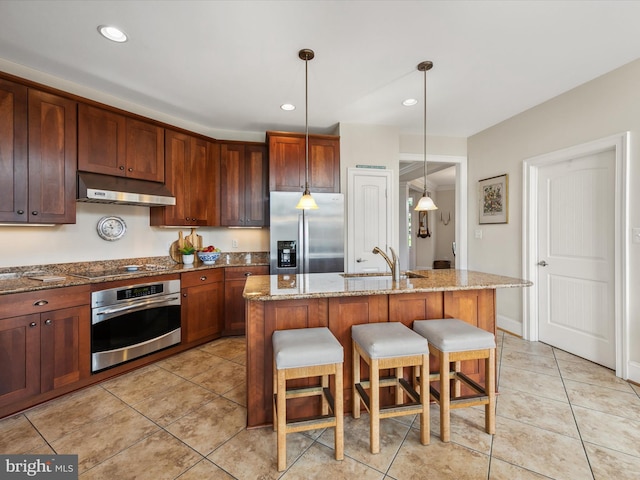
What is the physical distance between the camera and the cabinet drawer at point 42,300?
1930mm

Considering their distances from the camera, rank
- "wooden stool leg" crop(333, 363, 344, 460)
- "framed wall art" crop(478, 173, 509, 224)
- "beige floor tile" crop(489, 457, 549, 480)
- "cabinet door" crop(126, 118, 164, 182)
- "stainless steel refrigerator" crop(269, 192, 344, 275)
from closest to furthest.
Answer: "beige floor tile" crop(489, 457, 549, 480) → "wooden stool leg" crop(333, 363, 344, 460) → "cabinet door" crop(126, 118, 164, 182) → "stainless steel refrigerator" crop(269, 192, 344, 275) → "framed wall art" crop(478, 173, 509, 224)

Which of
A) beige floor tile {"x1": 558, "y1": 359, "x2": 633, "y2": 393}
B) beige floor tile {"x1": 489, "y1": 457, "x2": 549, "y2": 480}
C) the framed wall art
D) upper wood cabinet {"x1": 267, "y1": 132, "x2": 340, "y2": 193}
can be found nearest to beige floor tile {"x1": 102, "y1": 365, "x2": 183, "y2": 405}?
upper wood cabinet {"x1": 267, "y1": 132, "x2": 340, "y2": 193}

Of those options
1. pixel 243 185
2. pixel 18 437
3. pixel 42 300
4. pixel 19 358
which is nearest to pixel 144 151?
pixel 243 185

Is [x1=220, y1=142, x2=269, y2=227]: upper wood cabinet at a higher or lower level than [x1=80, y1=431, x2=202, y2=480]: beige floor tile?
higher

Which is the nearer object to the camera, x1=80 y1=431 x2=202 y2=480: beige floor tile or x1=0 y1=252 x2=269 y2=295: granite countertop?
x1=80 y1=431 x2=202 y2=480: beige floor tile

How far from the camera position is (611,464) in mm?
1531

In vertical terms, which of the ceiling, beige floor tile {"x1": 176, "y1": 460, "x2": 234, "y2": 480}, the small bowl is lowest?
beige floor tile {"x1": 176, "y1": 460, "x2": 234, "y2": 480}

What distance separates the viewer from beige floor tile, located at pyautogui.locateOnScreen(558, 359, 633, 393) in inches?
92.2

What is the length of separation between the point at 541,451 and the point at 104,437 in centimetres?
257

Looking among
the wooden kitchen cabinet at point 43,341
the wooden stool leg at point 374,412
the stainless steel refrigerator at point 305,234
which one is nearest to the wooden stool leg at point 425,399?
the wooden stool leg at point 374,412

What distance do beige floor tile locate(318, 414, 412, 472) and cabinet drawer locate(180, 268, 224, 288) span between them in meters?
2.05

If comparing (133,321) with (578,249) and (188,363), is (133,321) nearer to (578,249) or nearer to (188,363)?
(188,363)

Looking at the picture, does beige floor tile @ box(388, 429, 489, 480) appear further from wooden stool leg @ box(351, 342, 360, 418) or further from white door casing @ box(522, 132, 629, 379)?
white door casing @ box(522, 132, 629, 379)

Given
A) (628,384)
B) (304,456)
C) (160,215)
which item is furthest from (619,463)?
(160,215)
